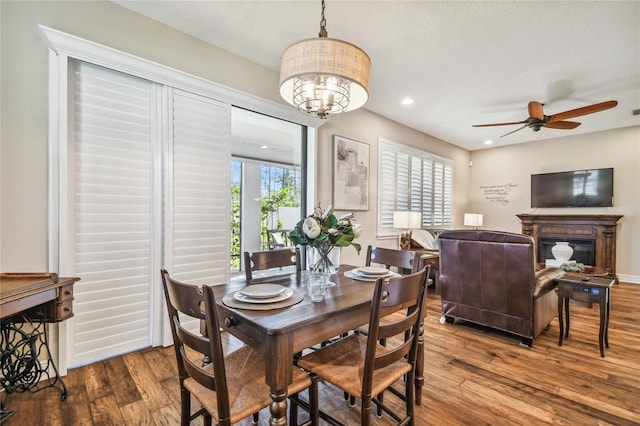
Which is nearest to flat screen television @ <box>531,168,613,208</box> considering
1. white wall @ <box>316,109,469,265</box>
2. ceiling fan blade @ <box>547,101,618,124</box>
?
white wall @ <box>316,109,469,265</box>

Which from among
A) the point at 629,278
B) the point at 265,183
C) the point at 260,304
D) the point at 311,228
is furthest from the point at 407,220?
the point at 629,278

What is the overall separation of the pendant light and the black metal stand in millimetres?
2104

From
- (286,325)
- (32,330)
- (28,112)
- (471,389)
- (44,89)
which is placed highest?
(44,89)

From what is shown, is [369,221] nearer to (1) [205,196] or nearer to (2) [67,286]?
(1) [205,196]

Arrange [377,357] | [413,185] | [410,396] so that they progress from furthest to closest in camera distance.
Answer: [413,185] → [410,396] → [377,357]

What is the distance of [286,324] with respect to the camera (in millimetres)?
1151

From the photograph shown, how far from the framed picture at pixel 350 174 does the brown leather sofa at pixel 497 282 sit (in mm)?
1502

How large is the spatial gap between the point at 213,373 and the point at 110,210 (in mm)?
1759

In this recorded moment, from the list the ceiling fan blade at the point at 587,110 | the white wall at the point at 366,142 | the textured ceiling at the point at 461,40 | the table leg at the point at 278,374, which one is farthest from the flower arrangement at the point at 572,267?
the table leg at the point at 278,374

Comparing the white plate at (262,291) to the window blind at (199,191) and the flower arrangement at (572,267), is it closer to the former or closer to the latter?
the window blind at (199,191)

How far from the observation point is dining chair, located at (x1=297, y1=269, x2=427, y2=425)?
4.06 ft

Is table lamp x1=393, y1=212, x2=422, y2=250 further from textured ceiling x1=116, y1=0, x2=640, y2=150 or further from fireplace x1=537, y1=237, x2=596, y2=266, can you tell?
fireplace x1=537, y1=237, x2=596, y2=266

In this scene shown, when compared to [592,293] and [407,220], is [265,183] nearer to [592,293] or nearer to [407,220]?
[407,220]

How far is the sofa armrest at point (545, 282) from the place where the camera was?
99.7 inches
